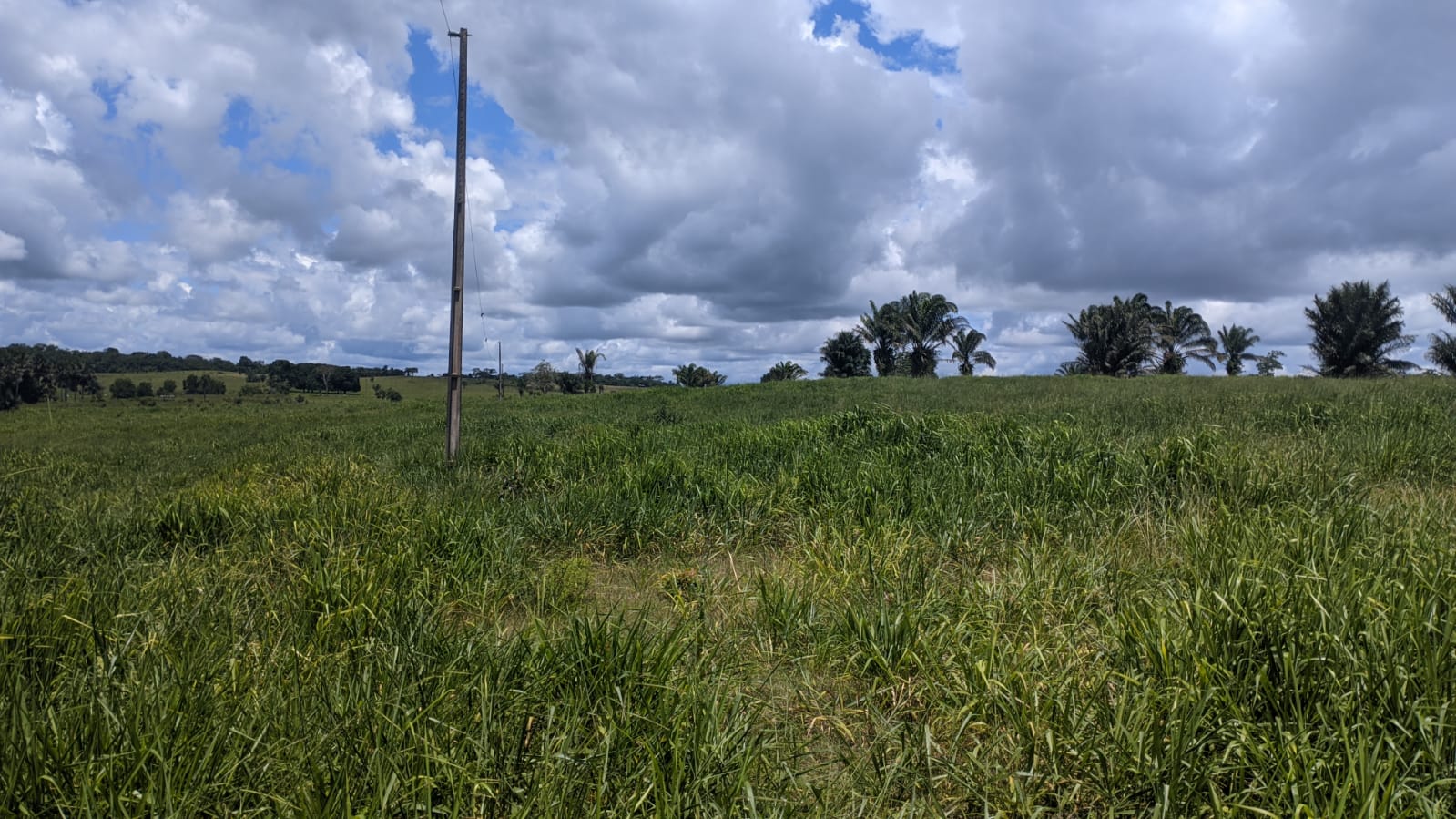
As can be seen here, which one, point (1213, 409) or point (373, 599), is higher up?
point (1213, 409)

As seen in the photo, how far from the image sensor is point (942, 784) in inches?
98.7

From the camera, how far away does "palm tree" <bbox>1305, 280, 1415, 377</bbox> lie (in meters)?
41.0

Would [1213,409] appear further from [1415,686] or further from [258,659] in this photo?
[258,659]

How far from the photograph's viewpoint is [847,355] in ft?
191

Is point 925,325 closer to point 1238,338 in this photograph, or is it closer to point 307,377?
point 1238,338

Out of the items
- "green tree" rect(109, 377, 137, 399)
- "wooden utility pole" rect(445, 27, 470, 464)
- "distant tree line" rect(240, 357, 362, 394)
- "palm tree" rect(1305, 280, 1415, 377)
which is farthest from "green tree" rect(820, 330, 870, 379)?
"green tree" rect(109, 377, 137, 399)

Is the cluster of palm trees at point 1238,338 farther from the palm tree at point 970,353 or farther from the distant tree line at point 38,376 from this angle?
the distant tree line at point 38,376

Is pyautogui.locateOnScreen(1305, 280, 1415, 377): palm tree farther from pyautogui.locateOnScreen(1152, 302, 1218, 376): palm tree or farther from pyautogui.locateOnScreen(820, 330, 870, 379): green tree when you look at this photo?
pyautogui.locateOnScreen(820, 330, 870, 379): green tree

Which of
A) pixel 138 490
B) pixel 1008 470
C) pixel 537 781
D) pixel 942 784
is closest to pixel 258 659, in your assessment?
pixel 537 781

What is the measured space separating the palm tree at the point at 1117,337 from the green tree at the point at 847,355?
16553 millimetres

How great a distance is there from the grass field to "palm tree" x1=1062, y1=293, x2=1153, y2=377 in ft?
148

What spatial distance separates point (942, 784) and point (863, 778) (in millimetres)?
299

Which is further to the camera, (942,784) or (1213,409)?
(1213,409)

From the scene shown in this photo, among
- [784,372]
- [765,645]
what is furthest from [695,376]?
[765,645]
